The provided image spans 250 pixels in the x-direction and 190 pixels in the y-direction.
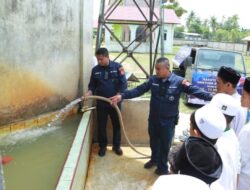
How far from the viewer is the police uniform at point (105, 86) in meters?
5.17

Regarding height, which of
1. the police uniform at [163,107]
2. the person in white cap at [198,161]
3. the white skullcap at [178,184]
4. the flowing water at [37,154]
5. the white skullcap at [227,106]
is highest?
the white skullcap at [227,106]

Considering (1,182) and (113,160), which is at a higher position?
(1,182)

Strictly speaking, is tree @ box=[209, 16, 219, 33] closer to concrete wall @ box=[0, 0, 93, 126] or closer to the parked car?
the parked car

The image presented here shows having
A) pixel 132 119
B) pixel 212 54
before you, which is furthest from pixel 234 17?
pixel 132 119

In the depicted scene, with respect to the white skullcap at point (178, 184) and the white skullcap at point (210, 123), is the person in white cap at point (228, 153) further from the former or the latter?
the white skullcap at point (178, 184)

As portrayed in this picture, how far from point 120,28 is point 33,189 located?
85.7 ft

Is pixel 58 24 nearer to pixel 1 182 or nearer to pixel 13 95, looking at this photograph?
pixel 13 95

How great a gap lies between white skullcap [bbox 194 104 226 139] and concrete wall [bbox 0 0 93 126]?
3.44 metres

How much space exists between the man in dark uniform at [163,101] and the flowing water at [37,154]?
1.14 meters

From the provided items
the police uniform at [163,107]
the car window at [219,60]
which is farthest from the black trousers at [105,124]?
the car window at [219,60]

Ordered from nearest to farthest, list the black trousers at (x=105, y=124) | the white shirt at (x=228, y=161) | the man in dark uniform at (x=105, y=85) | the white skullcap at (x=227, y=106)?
the white shirt at (x=228, y=161)
the white skullcap at (x=227, y=106)
the man in dark uniform at (x=105, y=85)
the black trousers at (x=105, y=124)

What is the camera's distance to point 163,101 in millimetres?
4551

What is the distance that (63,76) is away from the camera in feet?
18.9

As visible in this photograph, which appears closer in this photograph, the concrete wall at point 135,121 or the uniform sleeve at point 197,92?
the uniform sleeve at point 197,92
